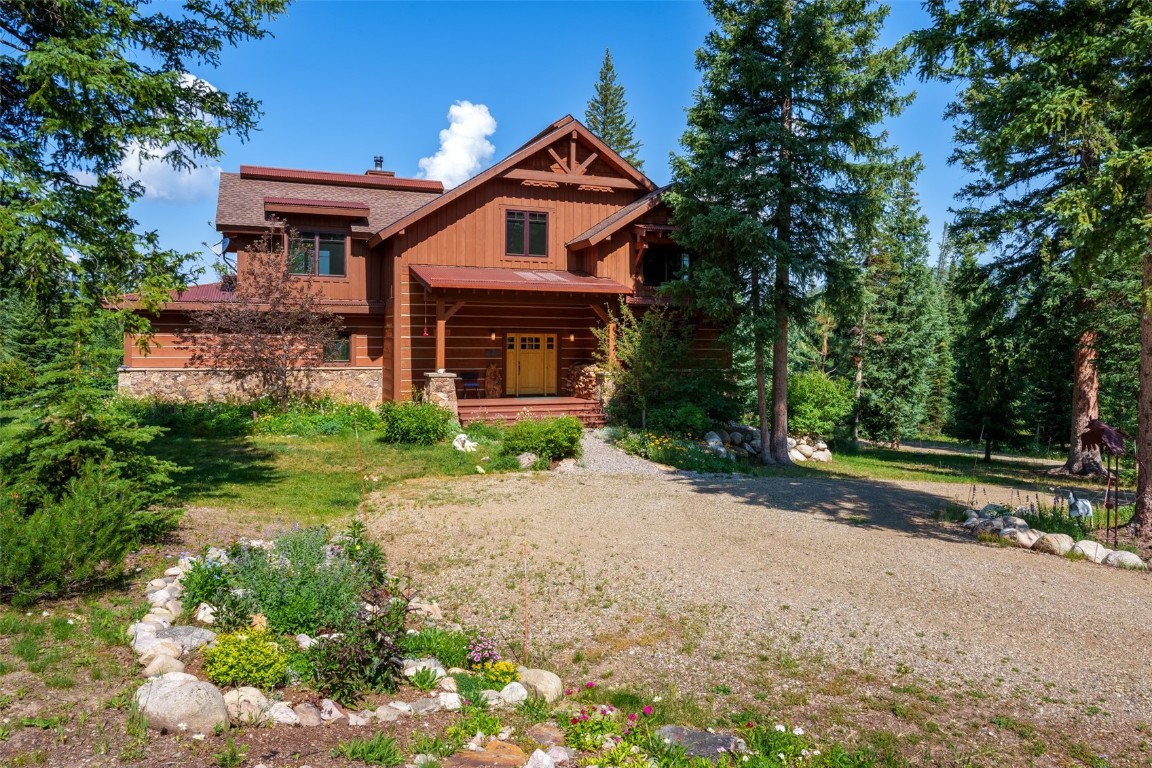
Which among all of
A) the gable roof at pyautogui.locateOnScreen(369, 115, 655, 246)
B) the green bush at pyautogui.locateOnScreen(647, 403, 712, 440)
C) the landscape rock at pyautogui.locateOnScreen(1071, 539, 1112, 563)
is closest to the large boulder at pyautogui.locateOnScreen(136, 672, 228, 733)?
the landscape rock at pyautogui.locateOnScreen(1071, 539, 1112, 563)

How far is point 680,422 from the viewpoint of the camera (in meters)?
18.2

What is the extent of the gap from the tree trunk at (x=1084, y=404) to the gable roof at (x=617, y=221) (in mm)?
12208

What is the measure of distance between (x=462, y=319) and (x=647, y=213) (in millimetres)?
6518

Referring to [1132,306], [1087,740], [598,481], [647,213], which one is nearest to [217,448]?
[598,481]

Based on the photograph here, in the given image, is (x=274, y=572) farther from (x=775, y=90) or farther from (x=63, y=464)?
(x=775, y=90)

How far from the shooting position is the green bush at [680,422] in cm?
1819

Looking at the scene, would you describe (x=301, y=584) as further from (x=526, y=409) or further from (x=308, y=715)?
(x=526, y=409)

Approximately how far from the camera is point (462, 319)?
A: 2177cm

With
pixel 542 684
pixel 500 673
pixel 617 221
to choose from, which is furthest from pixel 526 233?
pixel 542 684

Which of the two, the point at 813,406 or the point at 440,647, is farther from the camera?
the point at 813,406

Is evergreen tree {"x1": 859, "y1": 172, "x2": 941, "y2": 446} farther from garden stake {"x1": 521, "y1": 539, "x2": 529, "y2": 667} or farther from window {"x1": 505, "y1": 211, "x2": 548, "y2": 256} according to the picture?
garden stake {"x1": 521, "y1": 539, "x2": 529, "y2": 667}

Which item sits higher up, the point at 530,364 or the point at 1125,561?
the point at 530,364

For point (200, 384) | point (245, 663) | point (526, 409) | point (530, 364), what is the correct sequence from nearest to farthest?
1. point (245, 663)
2. point (526, 409)
3. point (200, 384)
4. point (530, 364)

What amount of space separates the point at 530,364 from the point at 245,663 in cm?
1823
